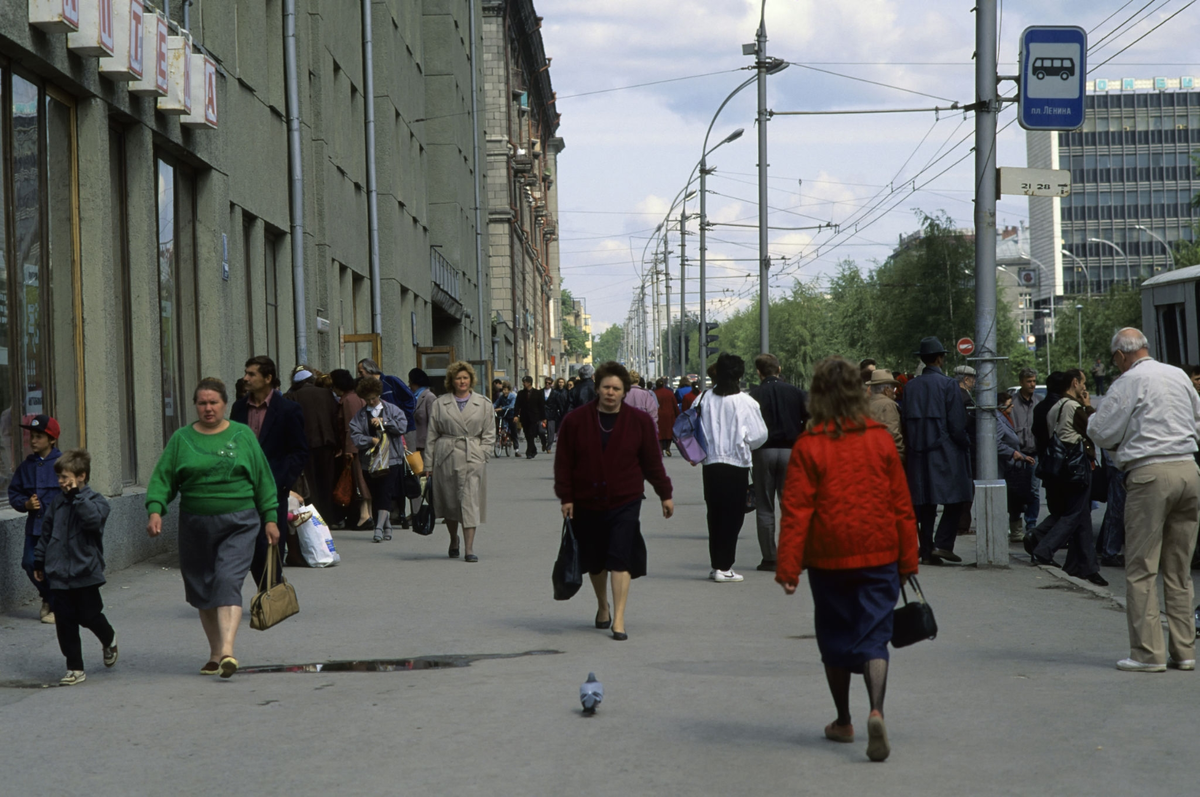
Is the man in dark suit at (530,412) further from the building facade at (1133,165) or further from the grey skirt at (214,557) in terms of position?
the building facade at (1133,165)

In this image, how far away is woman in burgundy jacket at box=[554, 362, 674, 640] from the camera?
9602mm

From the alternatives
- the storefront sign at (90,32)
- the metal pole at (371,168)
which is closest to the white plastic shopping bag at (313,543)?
the storefront sign at (90,32)

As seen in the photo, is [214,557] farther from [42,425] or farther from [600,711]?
[600,711]

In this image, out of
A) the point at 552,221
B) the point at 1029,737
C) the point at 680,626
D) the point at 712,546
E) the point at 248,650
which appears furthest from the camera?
the point at 552,221

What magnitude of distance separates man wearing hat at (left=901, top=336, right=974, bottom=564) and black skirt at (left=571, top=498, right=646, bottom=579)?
4385 millimetres

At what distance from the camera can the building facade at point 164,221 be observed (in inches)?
485


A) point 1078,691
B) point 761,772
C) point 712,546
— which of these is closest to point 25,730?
point 761,772

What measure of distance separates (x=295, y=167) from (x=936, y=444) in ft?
36.1

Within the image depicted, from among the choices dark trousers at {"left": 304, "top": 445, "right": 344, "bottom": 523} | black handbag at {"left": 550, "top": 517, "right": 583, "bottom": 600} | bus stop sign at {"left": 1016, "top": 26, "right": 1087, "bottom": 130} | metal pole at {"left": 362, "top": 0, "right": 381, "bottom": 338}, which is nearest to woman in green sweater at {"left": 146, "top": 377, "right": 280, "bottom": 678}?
black handbag at {"left": 550, "top": 517, "right": 583, "bottom": 600}

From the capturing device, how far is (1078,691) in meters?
7.50

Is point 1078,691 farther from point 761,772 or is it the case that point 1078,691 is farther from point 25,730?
point 25,730

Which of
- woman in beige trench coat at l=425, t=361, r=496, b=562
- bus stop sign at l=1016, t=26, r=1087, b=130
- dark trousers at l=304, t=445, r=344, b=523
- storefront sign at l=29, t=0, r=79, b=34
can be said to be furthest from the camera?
dark trousers at l=304, t=445, r=344, b=523

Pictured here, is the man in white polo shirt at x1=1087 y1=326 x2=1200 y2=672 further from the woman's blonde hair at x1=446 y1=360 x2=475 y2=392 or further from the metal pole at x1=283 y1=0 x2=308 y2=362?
the metal pole at x1=283 y1=0 x2=308 y2=362

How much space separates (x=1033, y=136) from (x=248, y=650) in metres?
166
